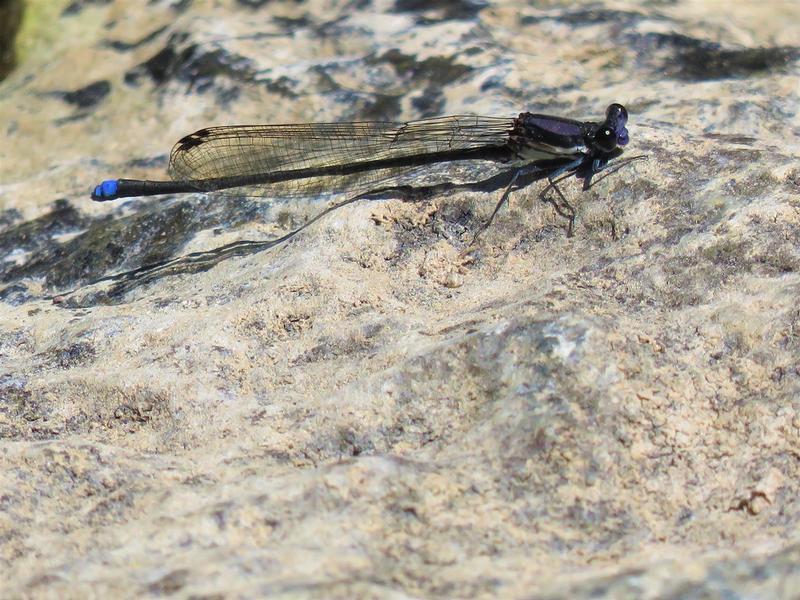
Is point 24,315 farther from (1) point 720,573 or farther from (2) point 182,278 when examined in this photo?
(1) point 720,573

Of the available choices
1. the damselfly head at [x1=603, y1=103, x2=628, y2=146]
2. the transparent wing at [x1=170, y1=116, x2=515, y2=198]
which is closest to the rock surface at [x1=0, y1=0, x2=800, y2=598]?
the damselfly head at [x1=603, y1=103, x2=628, y2=146]

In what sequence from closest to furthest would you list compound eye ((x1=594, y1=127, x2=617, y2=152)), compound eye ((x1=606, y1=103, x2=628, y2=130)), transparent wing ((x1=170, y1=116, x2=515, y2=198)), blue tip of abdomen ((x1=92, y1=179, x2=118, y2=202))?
compound eye ((x1=594, y1=127, x2=617, y2=152))
compound eye ((x1=606, y1=103, x2=628, y2=130))
transparent wing ((x1=170, y1=116, x2=515, y2=198))
blue tip of abdomen ((x1=92, y1=179, x2=118, y2=202))

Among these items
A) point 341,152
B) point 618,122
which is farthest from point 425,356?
point 341,152

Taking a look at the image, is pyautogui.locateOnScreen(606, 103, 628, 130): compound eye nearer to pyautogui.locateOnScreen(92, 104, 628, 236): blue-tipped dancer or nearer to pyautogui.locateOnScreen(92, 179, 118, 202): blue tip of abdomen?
pyautogui.locateOnScreen(92, 104, 628, 236): blue-tipped dancer

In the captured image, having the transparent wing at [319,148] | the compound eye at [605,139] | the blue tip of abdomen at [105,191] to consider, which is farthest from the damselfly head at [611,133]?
the blue tip of abdomen at [105,191]

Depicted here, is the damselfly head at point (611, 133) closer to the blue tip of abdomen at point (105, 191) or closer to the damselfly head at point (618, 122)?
the damselfly head at point (618, 122)
